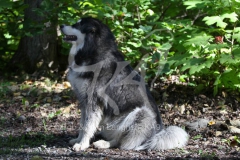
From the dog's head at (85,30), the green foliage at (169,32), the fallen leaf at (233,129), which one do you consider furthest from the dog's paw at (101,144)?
the fallen leaf at (233,129)

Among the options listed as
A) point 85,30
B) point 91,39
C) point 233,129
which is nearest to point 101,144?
point 91,39

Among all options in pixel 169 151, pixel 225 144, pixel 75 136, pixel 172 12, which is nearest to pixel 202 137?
pixel 225 144

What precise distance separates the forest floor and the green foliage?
297mm

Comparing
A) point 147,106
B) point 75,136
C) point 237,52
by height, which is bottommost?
point 75,136

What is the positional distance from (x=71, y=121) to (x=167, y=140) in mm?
1699

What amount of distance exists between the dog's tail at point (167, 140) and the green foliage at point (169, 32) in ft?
3.07

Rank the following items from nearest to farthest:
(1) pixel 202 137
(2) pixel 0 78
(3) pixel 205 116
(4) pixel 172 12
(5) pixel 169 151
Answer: (5) pixel 169 151, (1) pixel 202 137, (3) pixel 205 116, (4) pixel 172 12, (2) pixel 0 78

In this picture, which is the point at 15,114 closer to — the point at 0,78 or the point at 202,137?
the point at 0,78

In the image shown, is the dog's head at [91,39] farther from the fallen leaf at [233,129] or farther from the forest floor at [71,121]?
the fallen leaf at [233,129]

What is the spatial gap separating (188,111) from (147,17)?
1.83 m

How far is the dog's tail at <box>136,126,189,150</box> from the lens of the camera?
406cm

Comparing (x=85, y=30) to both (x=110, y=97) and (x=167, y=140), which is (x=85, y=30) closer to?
(x=110, y=97)

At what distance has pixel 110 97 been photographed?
4207 mm

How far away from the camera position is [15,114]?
5.49 meters
